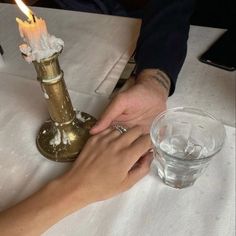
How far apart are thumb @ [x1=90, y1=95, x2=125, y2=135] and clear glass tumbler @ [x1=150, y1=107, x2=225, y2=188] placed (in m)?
0.07

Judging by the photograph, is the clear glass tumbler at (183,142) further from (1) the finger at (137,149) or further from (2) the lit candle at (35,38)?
(2) the lit candle at (35,38)

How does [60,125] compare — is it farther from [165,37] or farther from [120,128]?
[165,37]

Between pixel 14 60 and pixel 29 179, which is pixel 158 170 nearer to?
pixel 29 179

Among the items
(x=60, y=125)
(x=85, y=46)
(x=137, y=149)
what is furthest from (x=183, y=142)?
(x=85, y=46)

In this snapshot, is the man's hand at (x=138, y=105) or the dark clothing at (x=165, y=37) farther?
the dark clothing at (x=165, y=37)

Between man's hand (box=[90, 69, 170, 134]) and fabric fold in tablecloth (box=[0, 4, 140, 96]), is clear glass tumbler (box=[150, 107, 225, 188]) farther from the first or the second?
fabric fold in tablecloth (box=[0, 4, 140, 96])

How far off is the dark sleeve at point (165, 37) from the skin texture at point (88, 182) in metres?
0.17

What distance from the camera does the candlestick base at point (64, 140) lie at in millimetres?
487

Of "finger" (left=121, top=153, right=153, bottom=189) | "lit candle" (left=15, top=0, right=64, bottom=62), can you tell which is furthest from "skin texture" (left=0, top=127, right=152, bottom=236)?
"lit candle" (left=15, top=0, right=64, bottom=62)

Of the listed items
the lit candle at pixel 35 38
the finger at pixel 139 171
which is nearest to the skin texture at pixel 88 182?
the finger at pixel 139 171

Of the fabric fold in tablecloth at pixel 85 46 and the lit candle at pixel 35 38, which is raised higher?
the lit candle at pixel 35 38

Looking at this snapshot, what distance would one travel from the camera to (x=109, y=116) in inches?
19.4

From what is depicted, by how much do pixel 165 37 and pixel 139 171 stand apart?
13.3 inches

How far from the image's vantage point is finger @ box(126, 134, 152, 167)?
17.7 inches
